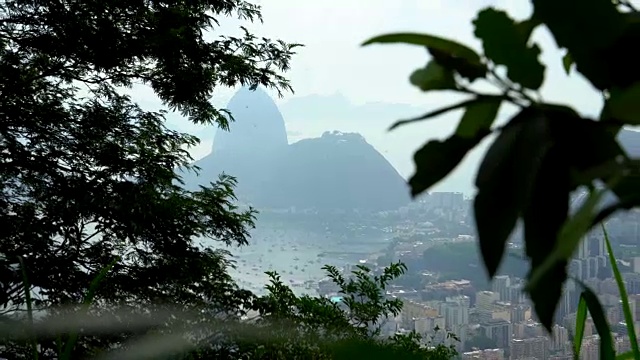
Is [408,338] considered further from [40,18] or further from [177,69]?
[40,18]

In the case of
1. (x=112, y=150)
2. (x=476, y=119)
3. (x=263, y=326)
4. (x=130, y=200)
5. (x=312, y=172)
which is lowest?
(x=263, y=326)

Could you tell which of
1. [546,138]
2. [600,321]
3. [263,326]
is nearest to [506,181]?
[546,138]

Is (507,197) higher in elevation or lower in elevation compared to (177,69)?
lower

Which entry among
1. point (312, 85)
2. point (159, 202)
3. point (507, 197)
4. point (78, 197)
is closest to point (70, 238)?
point (78, 197)

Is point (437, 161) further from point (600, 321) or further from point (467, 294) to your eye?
point (467, 294)

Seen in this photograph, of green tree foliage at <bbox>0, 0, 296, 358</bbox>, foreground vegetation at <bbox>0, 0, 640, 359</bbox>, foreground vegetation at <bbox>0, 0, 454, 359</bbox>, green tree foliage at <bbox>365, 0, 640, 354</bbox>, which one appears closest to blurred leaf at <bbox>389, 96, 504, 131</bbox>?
green tree foliage at <bbox>365, 0, 640, 354</bbox>

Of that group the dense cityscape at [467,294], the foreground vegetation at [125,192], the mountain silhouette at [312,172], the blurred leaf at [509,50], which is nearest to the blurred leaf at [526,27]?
the blurred leaf at [509,50]

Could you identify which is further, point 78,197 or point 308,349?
point 78,197

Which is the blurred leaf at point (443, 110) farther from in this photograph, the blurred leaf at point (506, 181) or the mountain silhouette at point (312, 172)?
the mountain silhouette at point (312, 172)
